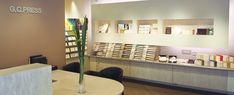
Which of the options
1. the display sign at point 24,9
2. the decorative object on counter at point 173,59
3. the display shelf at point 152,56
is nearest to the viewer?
the display sign at point 24,9

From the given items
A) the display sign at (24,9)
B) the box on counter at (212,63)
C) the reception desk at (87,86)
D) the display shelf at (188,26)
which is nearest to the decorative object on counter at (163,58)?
the display shelf at (188,26)

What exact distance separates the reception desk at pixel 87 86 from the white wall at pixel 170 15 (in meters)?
2.84

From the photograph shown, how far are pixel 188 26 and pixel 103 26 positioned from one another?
A: 2.89 meters

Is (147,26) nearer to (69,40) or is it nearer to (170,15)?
(170,15)

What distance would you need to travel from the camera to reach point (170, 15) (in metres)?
6.04

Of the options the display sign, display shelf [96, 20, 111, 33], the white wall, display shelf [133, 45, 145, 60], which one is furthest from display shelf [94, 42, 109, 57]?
the display sign

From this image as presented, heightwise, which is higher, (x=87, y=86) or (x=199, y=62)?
(x=199, y=62)

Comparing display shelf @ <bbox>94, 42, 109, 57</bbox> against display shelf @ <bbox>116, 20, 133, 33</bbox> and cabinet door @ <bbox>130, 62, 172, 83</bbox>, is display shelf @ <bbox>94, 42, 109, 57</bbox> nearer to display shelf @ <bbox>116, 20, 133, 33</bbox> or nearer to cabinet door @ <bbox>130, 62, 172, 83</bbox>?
display shelf @ <bbox>116, 20, 133, 33</bbox>

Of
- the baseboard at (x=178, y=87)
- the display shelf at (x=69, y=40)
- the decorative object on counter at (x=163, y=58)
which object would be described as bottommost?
the baseboard at (x=178, y=87)

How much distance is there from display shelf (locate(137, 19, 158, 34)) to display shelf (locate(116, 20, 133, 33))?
1.24 ft

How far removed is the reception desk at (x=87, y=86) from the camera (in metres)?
3.37

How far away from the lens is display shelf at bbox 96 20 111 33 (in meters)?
7.59

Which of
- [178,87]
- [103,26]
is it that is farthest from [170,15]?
[103,26]

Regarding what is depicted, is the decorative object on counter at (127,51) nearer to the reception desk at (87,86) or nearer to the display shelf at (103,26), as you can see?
the display shelf at (103,26)
